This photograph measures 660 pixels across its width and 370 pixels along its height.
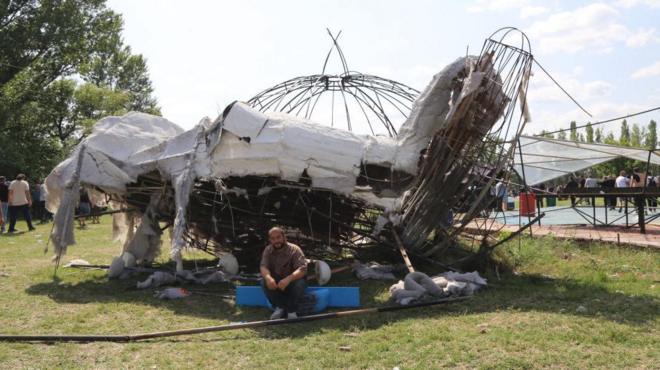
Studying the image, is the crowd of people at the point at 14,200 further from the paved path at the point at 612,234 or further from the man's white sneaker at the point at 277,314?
the paved path at the point at 612,234

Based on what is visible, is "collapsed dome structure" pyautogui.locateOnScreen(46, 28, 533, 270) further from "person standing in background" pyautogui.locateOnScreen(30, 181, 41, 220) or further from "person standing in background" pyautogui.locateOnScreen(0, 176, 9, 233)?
"person standing in background" pyautogui.locateOnScreen(30, 181, 41, 220)

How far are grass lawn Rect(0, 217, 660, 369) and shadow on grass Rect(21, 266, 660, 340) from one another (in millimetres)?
12

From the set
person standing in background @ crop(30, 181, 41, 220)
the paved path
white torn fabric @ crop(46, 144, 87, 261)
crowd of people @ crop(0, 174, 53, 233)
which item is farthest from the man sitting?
person standing in background @ crop(30, 181, 41, 220)

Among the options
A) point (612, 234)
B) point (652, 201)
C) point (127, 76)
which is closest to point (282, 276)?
point (612, 234)

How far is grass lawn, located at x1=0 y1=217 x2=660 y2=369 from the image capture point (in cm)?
434

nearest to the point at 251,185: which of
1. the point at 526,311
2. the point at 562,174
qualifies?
the point at 526,311

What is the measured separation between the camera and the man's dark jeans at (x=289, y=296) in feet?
18.8

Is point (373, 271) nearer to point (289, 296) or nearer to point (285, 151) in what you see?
point (285, 151)

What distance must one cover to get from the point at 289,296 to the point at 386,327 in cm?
108

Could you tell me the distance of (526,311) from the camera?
556 centimetres

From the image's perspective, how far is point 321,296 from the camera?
19.6 ft

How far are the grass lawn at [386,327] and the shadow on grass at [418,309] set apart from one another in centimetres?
1

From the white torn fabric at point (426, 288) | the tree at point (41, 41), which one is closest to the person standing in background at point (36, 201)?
the tree at point (41, 41)

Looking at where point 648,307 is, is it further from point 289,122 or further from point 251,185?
point 251,185
